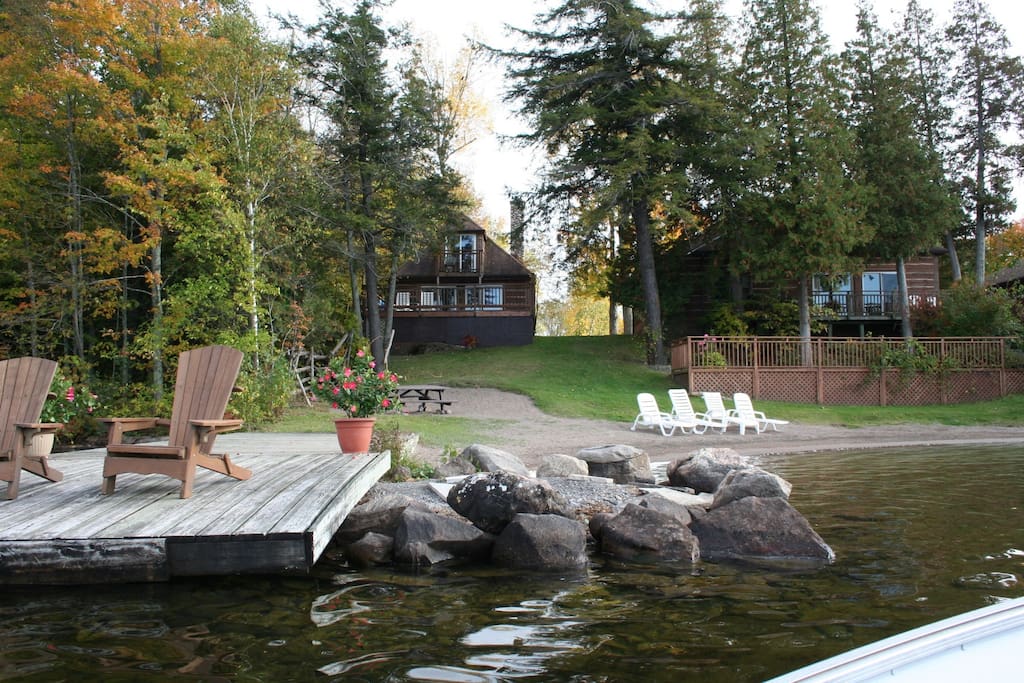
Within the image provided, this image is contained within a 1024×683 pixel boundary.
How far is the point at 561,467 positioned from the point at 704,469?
63.9 inches

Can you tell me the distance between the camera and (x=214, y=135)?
15.3 meters

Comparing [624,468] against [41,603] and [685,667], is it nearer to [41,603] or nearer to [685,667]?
[685,667]

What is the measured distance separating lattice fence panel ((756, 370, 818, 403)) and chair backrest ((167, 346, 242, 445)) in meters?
18.0

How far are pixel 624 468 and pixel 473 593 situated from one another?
454 centimetres

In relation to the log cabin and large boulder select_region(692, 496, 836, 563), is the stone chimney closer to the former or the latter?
the log cabin

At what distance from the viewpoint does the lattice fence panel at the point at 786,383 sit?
21.2 m

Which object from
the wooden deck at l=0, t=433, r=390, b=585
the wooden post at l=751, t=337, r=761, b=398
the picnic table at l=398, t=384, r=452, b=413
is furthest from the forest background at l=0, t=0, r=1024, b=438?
the wooden deck at l=0, t=433, r=390, b=585

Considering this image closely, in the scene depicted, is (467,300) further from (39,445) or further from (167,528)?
(167,528)

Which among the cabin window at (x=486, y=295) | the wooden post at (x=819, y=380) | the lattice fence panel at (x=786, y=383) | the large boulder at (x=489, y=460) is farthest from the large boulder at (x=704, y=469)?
the cabin window at (x=486, y=295)

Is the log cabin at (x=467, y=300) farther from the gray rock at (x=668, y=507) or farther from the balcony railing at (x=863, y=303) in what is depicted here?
the gray rock at (x=668, y=507)

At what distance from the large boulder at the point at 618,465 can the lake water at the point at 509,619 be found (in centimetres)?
317

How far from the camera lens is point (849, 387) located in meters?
21.2

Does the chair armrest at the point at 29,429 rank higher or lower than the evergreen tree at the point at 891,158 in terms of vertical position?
lower

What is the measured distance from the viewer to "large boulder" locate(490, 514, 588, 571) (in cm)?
564
